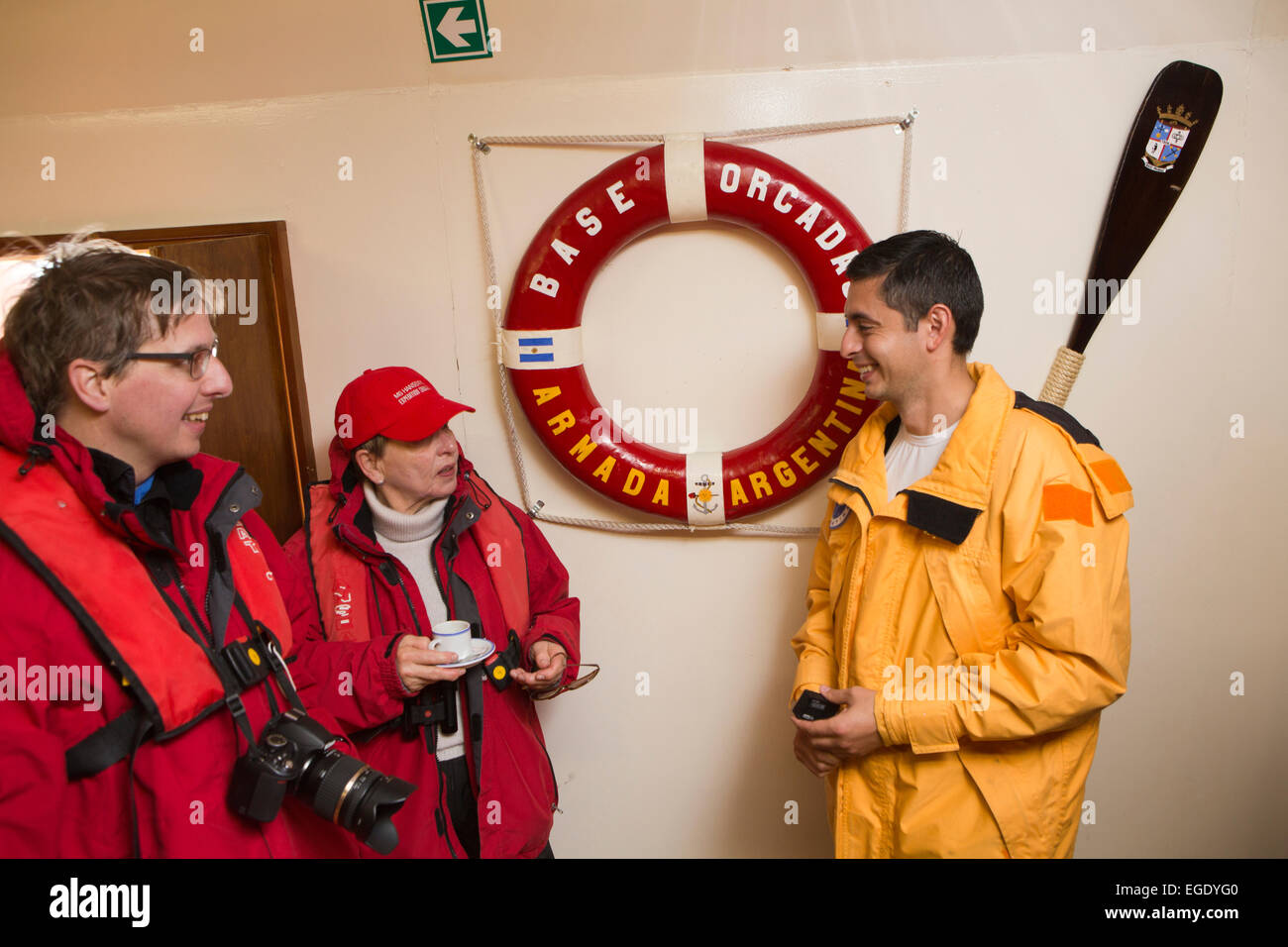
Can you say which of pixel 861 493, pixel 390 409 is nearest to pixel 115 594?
pixel 390 409

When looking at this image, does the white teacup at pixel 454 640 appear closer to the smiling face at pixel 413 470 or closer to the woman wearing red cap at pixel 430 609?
the woman wearing red cap at pixel 430 609

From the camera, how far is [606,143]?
1812 mm

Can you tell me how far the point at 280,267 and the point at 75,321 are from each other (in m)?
0.88

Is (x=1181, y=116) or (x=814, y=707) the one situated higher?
(x=1181, y=116)

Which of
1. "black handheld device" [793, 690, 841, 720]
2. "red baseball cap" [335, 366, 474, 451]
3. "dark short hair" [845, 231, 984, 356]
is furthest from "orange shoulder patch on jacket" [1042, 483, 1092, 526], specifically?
"red baseball cap" [335, 366, 474, 451]

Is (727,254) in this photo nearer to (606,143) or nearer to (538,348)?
(606,143)

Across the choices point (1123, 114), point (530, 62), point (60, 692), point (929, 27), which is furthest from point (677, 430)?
point (60, 692)

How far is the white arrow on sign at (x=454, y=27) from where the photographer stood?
179cm

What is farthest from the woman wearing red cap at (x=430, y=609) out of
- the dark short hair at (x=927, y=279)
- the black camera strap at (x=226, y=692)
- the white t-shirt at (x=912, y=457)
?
the dark short hair at (x=927, y=279)

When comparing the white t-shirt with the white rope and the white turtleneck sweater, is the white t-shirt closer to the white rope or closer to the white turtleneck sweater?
the white rope

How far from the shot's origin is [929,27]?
172cm

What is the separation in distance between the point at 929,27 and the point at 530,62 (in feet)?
2.66

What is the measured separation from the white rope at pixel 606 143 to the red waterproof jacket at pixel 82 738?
0.87 metres

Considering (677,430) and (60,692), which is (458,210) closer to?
(677,430)
